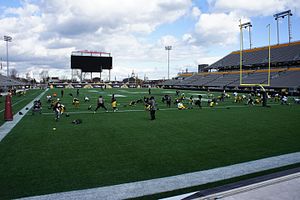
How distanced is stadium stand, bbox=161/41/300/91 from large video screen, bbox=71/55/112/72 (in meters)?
28.9

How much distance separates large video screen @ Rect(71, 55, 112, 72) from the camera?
7818cm

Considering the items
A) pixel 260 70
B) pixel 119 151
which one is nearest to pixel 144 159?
pixel 119 151

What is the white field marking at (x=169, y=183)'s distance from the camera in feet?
15.1

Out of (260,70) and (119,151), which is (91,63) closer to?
(260,70)

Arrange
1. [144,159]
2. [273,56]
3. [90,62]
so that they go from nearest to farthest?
[144,159], [273,56], [90,62]

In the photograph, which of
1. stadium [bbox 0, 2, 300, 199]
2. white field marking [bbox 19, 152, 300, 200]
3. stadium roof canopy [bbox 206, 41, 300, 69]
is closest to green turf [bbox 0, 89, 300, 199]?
stadium [bbox 0, 2, 300, 199]

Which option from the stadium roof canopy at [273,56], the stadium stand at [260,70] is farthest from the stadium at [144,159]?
the stadium roof canopy at [273,56]

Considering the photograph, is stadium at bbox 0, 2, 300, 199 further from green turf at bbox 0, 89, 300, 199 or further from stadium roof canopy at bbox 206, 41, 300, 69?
stadium roof canopy at bbox 206, 41, 300, 69

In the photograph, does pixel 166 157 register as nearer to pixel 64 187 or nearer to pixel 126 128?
pixel 64 187

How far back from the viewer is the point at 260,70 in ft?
168

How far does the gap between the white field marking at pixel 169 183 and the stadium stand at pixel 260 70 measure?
118 feet

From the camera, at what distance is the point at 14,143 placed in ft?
28.3

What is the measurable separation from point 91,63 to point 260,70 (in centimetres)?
5104

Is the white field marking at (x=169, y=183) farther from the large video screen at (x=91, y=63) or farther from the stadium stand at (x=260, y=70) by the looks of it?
the large video screen at (x=91, y=63)
